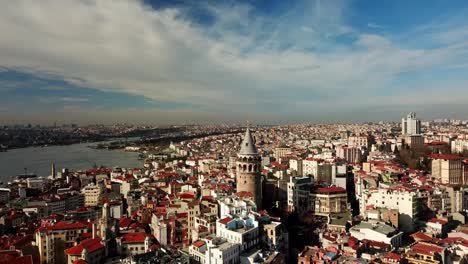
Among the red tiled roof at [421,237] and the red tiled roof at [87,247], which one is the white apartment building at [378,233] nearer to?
the red tiled roof at [421,237]

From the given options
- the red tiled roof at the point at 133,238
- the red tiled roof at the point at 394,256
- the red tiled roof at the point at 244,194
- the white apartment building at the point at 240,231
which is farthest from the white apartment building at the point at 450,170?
the red tiled roof at the point at 133,238

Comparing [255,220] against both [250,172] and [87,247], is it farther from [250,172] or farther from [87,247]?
[87,247]

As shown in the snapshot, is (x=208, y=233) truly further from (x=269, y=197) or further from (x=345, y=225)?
(x=269, y=197)

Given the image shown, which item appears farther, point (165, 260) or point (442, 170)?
point (442, 170)

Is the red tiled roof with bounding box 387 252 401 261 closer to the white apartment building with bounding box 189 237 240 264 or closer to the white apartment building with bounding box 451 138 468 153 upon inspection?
the white apartment building with bounding box 189 237 240 264

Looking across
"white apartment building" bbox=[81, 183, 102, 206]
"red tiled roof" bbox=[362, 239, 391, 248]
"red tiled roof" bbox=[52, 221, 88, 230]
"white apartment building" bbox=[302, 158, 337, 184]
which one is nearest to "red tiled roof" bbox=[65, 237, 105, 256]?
"red tiled roof" bbox=[52, 221, 88, 230]

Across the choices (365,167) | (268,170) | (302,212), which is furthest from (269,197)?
(365,167)
